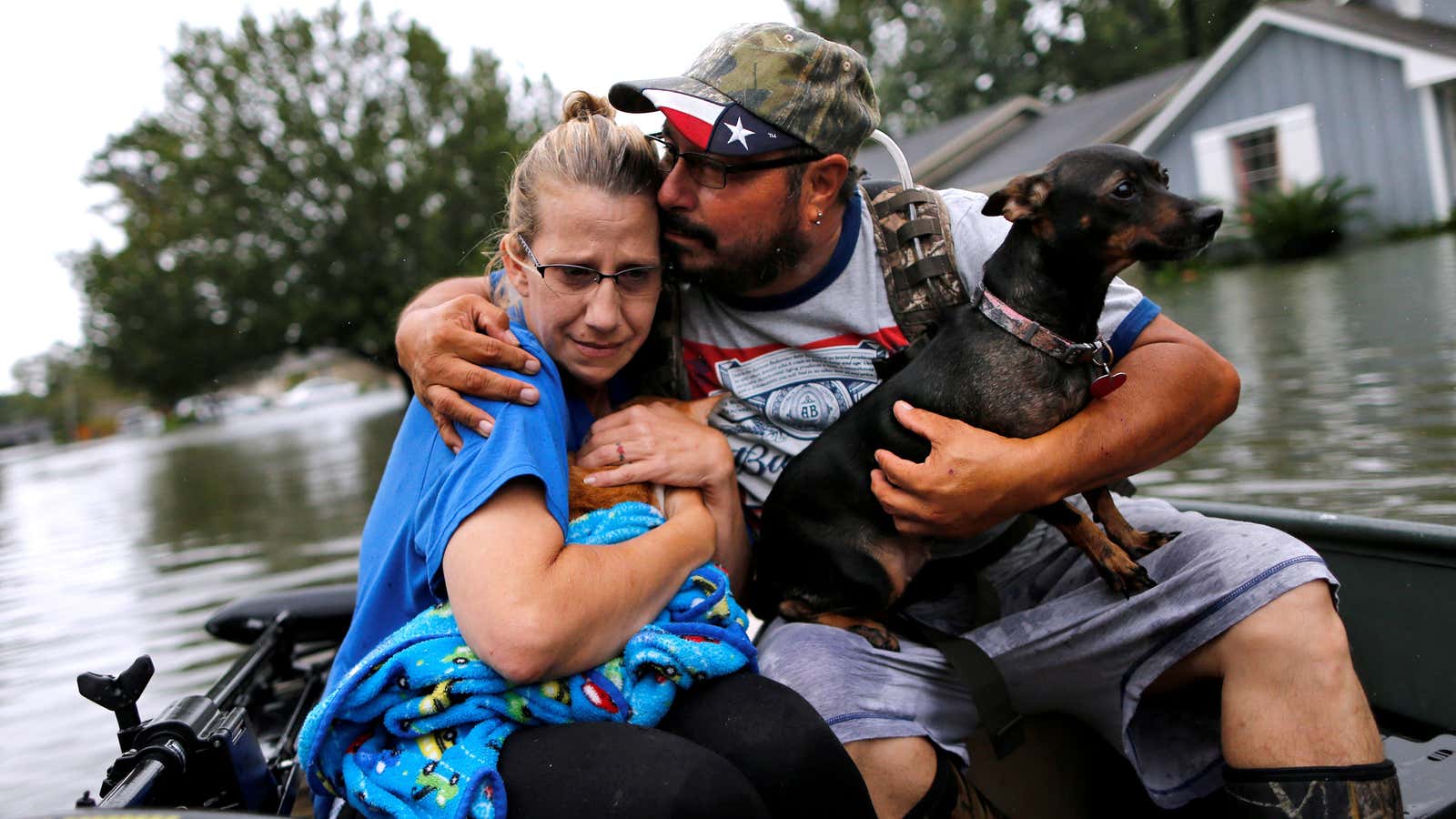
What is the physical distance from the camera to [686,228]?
2346mm

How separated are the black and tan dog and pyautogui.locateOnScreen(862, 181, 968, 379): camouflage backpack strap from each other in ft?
0.33

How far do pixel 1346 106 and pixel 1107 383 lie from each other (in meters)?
20.2

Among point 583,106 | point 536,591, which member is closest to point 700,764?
point 536,591

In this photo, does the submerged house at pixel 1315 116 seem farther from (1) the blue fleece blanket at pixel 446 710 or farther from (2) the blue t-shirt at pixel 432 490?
(1) the blue fleece blanket at pixel 446 710

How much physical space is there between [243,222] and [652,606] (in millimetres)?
31534

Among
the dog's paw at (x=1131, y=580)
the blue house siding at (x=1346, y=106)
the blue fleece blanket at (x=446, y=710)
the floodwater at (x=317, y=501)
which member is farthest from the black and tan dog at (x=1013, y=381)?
the blue house siding at (x=1346, y=106)

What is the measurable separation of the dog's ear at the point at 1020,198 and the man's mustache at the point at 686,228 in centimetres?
59

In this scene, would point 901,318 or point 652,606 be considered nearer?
point 652,606

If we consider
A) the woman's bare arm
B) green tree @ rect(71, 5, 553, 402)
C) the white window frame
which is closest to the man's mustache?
the woman's bare arm

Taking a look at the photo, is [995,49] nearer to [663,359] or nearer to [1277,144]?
[1277,144]

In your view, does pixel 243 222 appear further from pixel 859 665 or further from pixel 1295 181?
pixel 859 665

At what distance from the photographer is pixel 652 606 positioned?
1.87 metres

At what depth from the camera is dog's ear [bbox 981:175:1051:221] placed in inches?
88.7

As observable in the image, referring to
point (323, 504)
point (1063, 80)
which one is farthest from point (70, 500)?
point (1063, 80)
